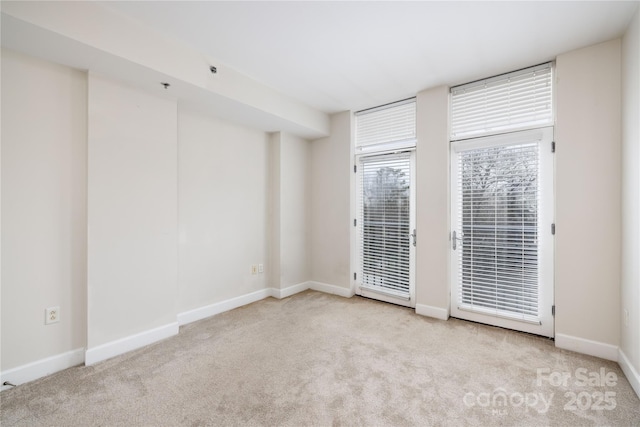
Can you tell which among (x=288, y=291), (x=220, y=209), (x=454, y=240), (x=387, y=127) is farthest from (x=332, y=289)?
(x=387, y=127)

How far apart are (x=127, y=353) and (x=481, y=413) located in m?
2.75

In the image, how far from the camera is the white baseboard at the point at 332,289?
13.1 feet

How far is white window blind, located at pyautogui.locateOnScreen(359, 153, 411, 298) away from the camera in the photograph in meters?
3.60

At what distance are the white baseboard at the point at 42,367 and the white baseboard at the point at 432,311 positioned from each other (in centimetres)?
330

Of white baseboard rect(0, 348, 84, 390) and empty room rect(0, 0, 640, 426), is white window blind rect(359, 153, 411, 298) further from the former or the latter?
white baseboard rect(0, 348, 84, 390)

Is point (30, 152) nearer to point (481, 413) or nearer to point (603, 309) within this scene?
point (481, 413)

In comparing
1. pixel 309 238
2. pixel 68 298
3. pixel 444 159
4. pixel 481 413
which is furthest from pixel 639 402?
pixel 68 298

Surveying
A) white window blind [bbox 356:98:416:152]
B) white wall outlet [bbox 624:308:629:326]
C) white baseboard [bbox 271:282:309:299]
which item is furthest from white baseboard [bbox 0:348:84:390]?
white wall outlet [bbox 624:308:629:326]

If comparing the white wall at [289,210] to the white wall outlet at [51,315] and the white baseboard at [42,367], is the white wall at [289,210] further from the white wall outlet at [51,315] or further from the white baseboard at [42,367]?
the white wall outlet at [51,315]

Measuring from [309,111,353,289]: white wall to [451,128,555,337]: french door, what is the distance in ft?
4.63

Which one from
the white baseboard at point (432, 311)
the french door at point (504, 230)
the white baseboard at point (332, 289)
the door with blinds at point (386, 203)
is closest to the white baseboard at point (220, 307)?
the white baseboard at point (332, 289)

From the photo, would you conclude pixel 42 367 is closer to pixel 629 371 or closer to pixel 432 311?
pixel 432 311

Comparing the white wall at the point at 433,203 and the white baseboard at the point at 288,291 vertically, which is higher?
the white wall at the point at 433,203

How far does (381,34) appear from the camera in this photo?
2270 millimetres
